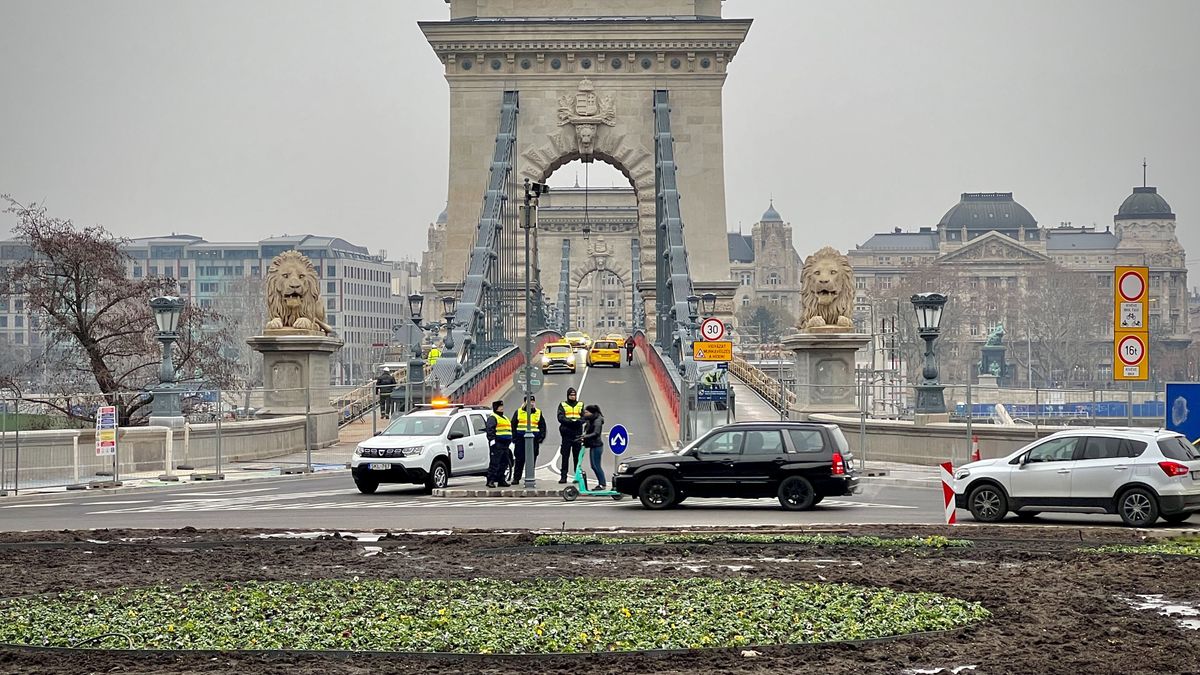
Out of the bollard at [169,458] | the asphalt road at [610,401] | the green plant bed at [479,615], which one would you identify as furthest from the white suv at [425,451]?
the green plant bed at [479,615]

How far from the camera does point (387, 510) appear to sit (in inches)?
997

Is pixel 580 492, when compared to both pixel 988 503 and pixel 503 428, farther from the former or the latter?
pixel 988 503

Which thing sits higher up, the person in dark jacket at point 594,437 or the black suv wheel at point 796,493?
the person in dark jacket at point 594,437

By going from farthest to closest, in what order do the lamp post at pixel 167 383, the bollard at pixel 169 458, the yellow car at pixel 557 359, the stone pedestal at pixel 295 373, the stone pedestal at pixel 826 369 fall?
the yellow car at pixel 557 359
the stone pedestal at pixel 295 373
the stone pedestal at pixel 826 369
the lamp post at pixel 167 383
the bollard at pixel 169 458

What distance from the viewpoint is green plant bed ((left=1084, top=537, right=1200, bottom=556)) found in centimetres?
1716

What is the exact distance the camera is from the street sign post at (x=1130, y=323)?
80.7ft

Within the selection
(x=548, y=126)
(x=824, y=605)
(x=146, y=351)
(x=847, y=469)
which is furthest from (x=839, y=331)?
(x=548, y=126)

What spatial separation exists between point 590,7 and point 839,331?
4438 centimetres

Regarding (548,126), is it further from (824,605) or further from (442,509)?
(824,605)

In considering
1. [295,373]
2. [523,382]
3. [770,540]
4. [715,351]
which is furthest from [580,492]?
[523,382]

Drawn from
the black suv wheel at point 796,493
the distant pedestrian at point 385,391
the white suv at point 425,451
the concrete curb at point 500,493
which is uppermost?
the distant pedestrian at point 385,391

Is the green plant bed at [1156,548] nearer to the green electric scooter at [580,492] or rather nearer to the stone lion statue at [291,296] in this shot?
the green electric scooter at [580,492]

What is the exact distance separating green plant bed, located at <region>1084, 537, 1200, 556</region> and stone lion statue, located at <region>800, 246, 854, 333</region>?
2391 cm

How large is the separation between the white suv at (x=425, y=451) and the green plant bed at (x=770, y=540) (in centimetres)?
1056
